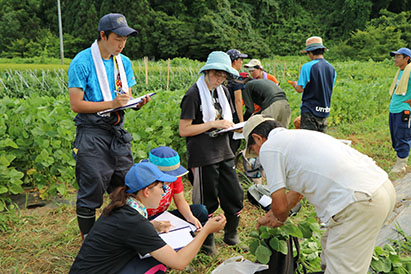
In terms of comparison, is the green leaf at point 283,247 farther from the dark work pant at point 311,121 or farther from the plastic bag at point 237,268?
the dark work pant at point 311,121

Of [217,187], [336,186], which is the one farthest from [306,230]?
[217,187]

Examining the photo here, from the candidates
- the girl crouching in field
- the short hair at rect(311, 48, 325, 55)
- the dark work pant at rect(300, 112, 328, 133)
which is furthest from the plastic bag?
the short hair at rect(311, 48, 325, 55)

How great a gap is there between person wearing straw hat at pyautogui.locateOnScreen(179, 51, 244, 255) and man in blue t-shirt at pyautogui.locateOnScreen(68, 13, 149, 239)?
0.46 metres

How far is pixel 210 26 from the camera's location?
28.0 meters

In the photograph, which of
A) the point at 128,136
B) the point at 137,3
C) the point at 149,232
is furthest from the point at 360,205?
the point at 137,3

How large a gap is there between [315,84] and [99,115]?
2.98 meters

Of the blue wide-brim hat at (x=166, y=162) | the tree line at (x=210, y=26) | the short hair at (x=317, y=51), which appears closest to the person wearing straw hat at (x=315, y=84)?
the short hair at (x=317, y=51)

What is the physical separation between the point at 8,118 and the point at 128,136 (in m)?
1.67

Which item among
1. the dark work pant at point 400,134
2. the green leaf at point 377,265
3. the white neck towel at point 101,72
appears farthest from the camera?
the dark work pant at point 400,134

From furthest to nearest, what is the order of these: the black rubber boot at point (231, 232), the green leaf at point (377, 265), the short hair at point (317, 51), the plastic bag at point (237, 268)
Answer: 1. the short hair at point (317, 51)
2. the black rubber boot at point (231, 232)
3. the green leaf at point (377, 265)
4. the plastic bag at point (237, 268)

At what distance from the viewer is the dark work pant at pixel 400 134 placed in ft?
17.7

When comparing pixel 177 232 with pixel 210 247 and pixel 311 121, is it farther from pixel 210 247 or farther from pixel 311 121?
pixel 311 121

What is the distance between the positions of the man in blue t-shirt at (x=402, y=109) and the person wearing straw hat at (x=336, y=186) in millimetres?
3853

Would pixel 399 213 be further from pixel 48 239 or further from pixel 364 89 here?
pixel 364 89
